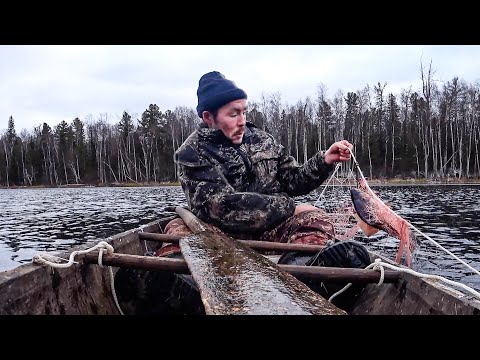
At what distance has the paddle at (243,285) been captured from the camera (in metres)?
1.49

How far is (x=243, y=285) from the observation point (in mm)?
1760

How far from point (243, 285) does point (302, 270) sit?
0.54m

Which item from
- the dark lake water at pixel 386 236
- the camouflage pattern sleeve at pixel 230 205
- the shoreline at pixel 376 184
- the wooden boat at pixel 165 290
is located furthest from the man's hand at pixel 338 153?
the shoreline at pixel 376 184

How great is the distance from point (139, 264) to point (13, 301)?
64 cm

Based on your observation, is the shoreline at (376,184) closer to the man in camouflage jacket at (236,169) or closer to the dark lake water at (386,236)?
the dark lake water at (386,236)

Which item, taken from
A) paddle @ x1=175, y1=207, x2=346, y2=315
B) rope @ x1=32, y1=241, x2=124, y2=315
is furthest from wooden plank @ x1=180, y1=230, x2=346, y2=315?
rope @ x1=32, y1=241, x2=124, y2=315

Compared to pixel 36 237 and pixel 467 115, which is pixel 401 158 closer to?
pixel 467 115

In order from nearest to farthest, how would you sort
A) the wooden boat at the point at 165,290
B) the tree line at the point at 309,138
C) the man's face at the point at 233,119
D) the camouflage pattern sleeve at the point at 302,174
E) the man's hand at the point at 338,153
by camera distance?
the wooden boat at the point at 165,290 < the man's hand at the point at 338,153 < the man's face at the point at 233,119 < the camouflage pattern sleeve at the point at 302,174 < the tree line at the point at 309,138

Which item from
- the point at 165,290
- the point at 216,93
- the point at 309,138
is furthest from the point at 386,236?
the point at 309,138

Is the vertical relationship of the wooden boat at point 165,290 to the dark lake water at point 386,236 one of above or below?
above

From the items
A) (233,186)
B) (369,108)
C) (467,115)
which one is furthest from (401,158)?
(233,186)

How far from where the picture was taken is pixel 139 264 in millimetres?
2424

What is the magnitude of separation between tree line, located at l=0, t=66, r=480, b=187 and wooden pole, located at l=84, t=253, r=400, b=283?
110 feet

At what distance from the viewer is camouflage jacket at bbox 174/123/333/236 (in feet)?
10.4
